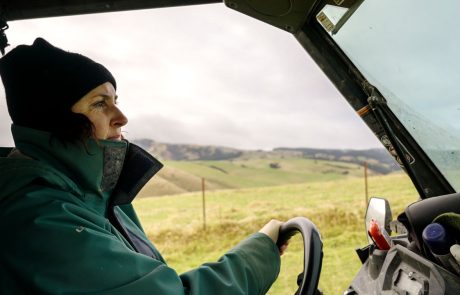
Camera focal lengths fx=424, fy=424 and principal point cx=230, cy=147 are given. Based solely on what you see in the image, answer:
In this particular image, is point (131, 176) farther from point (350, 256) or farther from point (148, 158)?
point (350, 256)

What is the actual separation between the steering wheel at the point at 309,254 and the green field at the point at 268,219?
5217 mm

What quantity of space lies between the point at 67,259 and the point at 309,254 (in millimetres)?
603

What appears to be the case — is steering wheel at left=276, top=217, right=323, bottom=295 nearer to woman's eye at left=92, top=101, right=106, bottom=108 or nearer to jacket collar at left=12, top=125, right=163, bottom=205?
jacket collar at left=12, top=125, right=163, bottom=205

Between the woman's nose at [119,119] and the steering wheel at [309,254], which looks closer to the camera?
the steering wheel at [309,254]

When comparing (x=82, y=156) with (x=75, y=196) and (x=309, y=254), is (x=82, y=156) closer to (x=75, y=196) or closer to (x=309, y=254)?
(x=75, y=196)

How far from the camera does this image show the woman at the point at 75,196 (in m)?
0.90

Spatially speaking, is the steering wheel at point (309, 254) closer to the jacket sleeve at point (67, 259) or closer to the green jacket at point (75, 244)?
the green jacket at point (75, 244)

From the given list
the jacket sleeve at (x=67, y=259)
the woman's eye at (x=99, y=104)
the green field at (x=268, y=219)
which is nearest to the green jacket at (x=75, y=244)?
the jacket sleeve at (x=67, y=259)

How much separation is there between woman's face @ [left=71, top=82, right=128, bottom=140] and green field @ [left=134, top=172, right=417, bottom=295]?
531 centimetres

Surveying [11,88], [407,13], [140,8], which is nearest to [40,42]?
[11,88]

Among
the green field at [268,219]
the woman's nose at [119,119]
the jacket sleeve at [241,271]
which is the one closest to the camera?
the jacket sleeve at [241,271]

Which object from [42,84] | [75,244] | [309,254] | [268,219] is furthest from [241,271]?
[268,219]

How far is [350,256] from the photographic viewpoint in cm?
892

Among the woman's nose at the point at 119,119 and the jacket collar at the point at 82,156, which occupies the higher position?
the woman's nose at the point at 119,119
